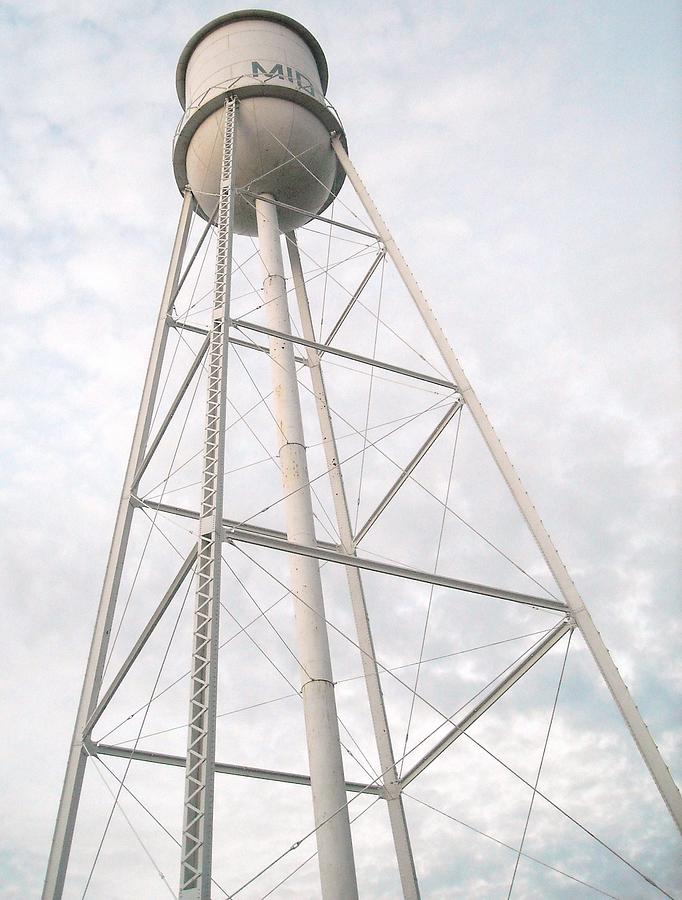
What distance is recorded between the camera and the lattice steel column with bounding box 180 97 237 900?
20.0 feet

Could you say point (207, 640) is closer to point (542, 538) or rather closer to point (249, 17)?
point (542, 538)

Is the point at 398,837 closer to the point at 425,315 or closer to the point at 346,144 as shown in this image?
the point at 425,315

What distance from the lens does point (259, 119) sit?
42.0 feet

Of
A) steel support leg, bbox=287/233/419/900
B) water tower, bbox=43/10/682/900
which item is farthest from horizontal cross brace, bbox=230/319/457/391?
steel support leg, bbox=287/233/419/900

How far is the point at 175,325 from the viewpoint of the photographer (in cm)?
1208

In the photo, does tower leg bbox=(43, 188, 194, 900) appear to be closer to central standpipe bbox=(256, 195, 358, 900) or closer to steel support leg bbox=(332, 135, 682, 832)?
central standpipe bbox=(256, 195, 358, 900)

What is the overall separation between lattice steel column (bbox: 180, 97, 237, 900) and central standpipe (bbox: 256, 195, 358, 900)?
2084 mm

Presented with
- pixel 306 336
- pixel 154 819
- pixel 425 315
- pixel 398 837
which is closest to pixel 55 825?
pixel 154 819

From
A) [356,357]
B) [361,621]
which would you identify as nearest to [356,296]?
[356,357]

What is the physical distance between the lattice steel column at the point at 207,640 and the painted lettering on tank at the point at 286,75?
5065mm

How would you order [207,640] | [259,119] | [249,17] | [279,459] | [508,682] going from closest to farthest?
[207,640], [508,682], [279,459], [259,119], [249,17]

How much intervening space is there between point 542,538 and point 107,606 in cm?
541

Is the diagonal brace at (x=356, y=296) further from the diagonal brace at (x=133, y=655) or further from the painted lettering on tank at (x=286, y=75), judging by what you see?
the diagonal brace at (x=133, y=655)

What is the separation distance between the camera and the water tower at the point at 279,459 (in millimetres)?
7652
